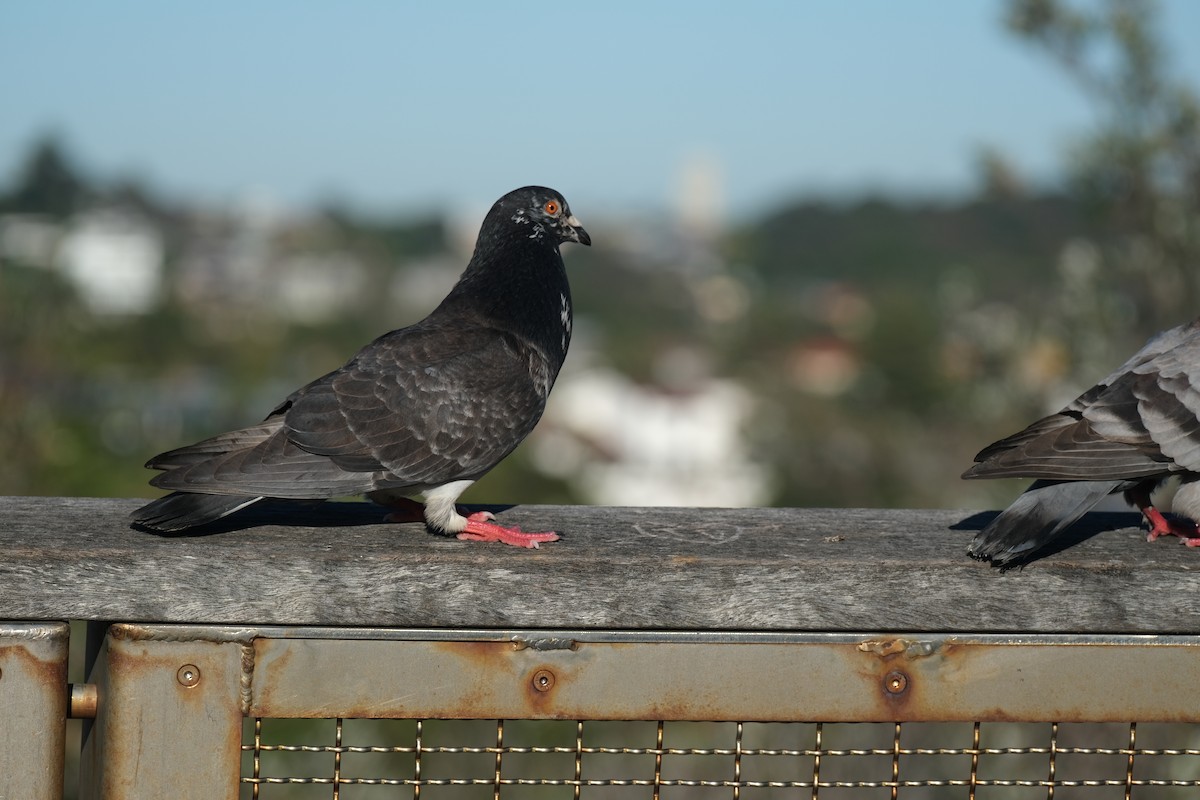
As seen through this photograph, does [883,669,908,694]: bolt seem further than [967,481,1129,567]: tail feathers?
Answer: No

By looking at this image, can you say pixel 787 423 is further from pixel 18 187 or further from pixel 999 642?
pixel 999 642

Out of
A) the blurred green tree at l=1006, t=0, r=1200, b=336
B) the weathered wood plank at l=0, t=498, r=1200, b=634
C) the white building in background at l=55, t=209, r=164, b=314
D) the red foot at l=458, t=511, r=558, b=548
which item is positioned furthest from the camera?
the white building in background at l=55, t=209, r=164, b=314

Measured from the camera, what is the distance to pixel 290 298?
114438 millimetres

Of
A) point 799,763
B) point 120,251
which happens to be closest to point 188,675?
point 799,763

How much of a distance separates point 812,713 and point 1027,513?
2.66 ft

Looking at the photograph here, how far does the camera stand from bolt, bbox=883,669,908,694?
2.43 metres

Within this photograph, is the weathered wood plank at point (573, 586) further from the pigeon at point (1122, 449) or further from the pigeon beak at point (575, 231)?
the pigeon beak at point (575, 231)

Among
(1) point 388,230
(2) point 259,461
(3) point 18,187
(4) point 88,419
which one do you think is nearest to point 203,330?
(3) point 18,187

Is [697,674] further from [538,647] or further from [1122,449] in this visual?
[1122,449]

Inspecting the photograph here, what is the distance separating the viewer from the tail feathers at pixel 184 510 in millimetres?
2736

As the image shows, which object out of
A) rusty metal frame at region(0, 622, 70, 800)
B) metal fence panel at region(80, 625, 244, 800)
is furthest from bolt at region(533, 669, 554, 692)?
rusty metal frame at region(0, 622, 70, 800)

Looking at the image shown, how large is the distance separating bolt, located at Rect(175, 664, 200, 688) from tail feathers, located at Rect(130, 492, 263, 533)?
0.48 metres

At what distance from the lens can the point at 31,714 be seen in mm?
2258

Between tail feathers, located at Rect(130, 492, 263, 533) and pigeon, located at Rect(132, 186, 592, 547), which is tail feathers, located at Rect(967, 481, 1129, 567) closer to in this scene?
pigeon, located at Rect(132, 186, 592, 547)
